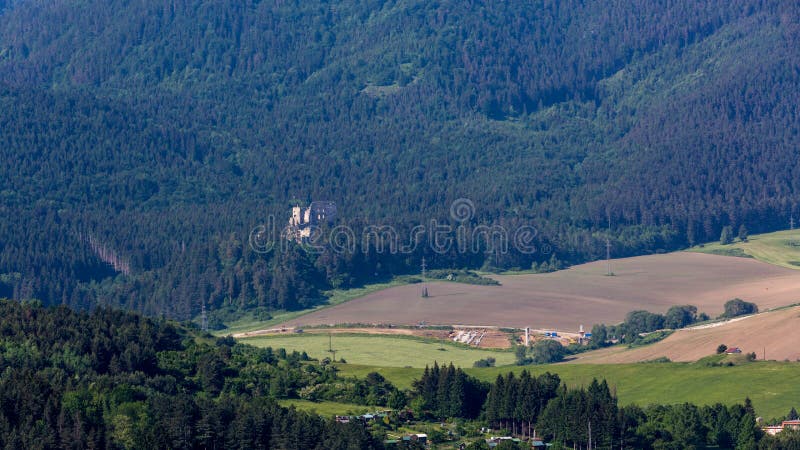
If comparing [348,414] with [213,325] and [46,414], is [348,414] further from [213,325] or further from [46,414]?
[213,325]

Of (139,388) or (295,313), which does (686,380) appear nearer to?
(139,388)

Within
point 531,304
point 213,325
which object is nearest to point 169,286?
point 213,325

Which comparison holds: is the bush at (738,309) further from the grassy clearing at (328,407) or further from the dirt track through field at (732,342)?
the grassy clearing at (328,407)

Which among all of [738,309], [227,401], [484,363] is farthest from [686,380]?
[227,401]

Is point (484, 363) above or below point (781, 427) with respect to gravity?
above

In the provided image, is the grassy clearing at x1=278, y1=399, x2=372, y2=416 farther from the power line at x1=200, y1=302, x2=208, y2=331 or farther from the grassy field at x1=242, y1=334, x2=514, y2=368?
the power line at x1=200, y1=302, x2=208, y2=331

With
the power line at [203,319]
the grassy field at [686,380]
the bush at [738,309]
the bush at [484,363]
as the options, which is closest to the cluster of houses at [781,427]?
the grassy field at [686,380]
